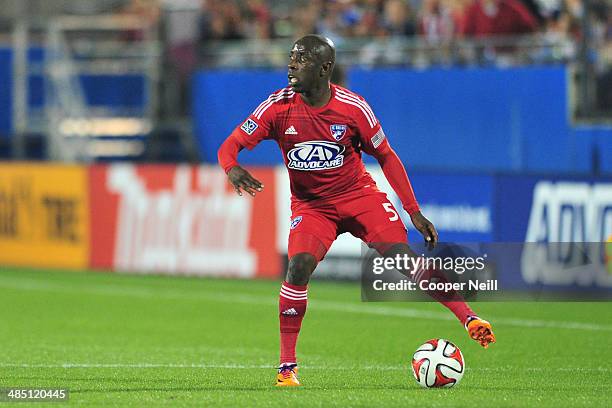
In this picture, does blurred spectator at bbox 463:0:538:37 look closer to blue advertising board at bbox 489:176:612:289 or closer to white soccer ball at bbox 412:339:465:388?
blue advertising board at bbox 489:176:612:289

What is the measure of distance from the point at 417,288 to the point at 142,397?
2.03 metres

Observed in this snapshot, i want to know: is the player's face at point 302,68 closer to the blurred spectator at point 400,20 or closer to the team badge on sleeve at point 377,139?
the team badge on sleeve at point 377,139

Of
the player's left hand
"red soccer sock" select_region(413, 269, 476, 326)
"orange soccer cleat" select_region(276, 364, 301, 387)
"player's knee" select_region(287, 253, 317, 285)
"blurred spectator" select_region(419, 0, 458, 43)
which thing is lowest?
"orange soccer cleat" select_region(276, 364, 301, 387)

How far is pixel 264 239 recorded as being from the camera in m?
18.1

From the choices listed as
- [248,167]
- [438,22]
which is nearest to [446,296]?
[248,167]

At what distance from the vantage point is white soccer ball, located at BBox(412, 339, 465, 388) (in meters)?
8.55

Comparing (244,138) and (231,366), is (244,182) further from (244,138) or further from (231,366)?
(231,366)

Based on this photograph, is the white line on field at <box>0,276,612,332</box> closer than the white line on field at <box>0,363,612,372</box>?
No

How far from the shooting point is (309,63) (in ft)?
28.8

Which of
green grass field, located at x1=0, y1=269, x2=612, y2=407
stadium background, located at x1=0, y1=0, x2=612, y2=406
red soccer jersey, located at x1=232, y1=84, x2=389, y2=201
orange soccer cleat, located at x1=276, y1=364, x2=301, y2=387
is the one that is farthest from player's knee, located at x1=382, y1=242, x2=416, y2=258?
stadium background, located at x1=0, y1=0, x2=612, y2=406

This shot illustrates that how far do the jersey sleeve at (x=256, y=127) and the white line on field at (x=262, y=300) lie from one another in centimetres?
518

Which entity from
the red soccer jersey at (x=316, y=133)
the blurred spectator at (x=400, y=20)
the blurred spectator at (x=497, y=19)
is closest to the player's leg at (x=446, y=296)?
the red soccer jersey at (x=316, y=133)

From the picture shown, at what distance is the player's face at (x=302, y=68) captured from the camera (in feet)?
28.8

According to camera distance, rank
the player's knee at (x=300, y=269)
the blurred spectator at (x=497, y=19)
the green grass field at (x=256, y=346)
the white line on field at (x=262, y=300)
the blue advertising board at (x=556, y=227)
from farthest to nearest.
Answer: the blurred spectator at (x=497, y=19) → the blue advertising board at (x=556, y=227) → the white line on field at (x=262, y=300) → the player's knee at (x=300, y=269) → the green grass field at (x=256, y=346)
